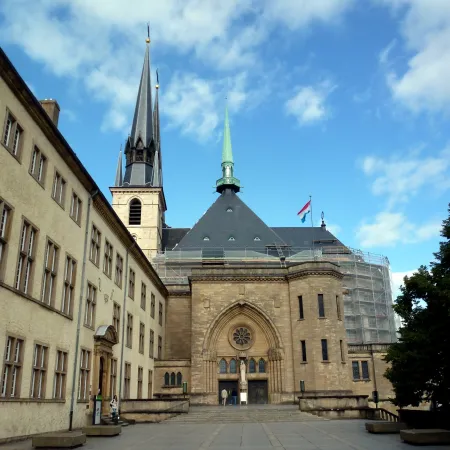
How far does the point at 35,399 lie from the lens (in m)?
15.3

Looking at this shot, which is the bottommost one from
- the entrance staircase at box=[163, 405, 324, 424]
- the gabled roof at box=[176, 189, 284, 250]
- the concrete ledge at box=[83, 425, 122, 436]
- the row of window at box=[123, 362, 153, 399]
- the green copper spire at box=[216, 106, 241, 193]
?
the entrance staircase at box=[163, 405, 324, 424]

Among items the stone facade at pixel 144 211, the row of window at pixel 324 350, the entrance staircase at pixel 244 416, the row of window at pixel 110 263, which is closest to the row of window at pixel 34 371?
the row of window at pixel 110 263

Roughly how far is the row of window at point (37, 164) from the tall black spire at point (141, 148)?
4433 cm

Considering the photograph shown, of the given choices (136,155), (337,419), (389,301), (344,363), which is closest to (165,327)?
(344,363)

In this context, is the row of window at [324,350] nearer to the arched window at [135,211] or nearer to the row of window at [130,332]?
the row of window at [130,332]

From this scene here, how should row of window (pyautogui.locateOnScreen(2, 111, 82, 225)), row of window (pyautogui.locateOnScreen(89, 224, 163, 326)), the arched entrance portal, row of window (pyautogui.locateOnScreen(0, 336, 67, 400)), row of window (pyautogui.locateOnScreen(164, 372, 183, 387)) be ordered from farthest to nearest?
the arched entrance portal
row of window (pyautogui.locateOnScreen(164, 372, 183, 387))
row of window (pyautogui.locateOnScreen(89, 224, 163, 326))
row of window (pyautogui.locateOnScreen(2, 111, 82, 225))
row of window (pyautogui.locateOnScreen(0, 336, 67, 400))

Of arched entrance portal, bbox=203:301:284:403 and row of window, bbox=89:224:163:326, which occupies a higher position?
row of window, bbox=89:224:163:326

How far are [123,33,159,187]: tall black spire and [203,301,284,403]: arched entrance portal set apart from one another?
30.8 metres

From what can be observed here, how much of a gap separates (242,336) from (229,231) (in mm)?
18214

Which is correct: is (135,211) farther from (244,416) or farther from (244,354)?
(244,416)

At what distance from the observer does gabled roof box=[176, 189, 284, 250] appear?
53.0 metres

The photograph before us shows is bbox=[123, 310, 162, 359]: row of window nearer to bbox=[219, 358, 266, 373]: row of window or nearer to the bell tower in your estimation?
bbox=[219, 358, 266, 373]: row of window

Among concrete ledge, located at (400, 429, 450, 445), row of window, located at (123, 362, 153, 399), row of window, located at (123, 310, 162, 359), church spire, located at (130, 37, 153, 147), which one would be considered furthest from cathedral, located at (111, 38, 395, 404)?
church spire, located at (130, 37, 153, 147)

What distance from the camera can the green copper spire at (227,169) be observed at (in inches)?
2552
